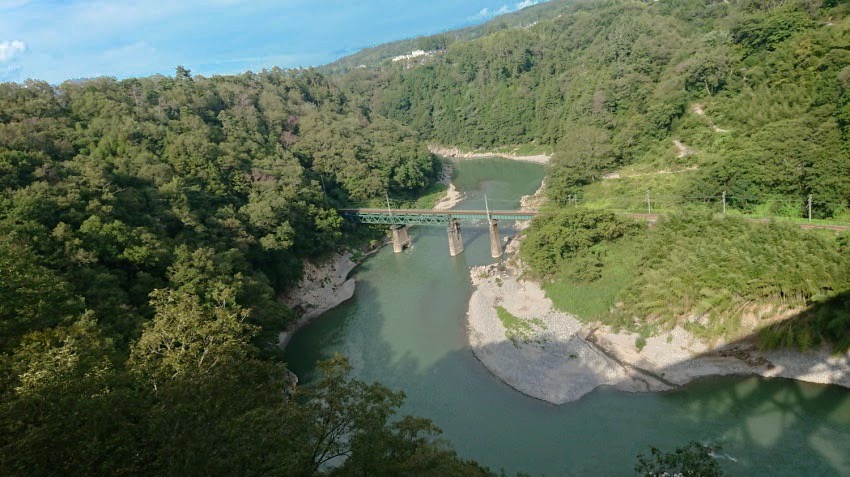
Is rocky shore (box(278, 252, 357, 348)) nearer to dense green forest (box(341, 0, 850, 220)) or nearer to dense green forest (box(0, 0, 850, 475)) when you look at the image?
dense green forest (box(0, 0, 850, 475))

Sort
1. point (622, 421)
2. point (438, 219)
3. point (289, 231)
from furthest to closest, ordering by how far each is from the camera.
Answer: point (438, 219) < point (289, 231) < point (622, 421)

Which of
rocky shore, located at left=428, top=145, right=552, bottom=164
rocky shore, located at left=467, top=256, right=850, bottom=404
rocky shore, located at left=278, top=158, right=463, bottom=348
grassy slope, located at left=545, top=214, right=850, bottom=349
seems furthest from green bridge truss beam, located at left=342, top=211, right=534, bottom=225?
rocky shore, located at left=428, top=145, right=552, bottom=164

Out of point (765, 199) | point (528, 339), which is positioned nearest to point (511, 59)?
point (765, 199)

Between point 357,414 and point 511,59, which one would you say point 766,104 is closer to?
point 357,414

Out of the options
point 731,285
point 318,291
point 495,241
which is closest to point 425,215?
point 495,241

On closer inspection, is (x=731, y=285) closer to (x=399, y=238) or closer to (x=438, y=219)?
(x=438, y=219)
